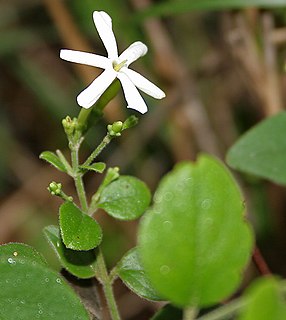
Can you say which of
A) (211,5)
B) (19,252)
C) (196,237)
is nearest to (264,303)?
(196,237)

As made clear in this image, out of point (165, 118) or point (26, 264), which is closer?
point (26, 264)

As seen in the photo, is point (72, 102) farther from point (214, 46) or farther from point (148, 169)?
point (214, 46)

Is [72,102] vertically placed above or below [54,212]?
above

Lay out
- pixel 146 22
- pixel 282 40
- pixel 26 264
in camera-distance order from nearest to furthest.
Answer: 1. pixel 26 264
2. pixel 282 40
3. pixel 146 22

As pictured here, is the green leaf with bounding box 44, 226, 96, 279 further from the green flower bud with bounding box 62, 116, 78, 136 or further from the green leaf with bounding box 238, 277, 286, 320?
the green leaf with bounding box 238, 277, 286, 320

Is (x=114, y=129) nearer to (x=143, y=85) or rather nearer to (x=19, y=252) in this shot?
(x=143, y=85)

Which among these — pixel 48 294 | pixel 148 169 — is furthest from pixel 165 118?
Answer: pixel 48 294
